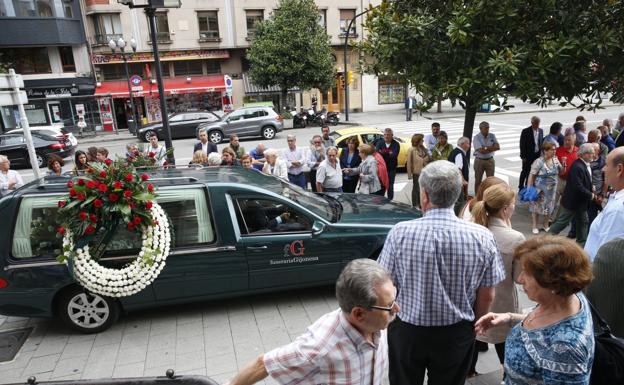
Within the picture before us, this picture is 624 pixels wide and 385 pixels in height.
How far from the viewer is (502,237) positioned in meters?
3.34

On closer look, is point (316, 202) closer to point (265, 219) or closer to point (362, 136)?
point (265, 219)

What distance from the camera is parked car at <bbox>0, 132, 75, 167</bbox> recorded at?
16.0 metres

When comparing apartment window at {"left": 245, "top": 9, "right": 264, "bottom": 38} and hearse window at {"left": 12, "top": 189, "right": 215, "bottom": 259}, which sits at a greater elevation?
apartment window at {"left": 245, "top": 9, "right": 264, "bottom": 38}

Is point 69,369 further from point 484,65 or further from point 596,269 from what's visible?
point 484,65

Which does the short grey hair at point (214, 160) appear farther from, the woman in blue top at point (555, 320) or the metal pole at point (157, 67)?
the woman in blue top at point (555, 320)

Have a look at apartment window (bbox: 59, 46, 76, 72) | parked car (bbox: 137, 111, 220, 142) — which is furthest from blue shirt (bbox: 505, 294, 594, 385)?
apartment window (bbox: 59, 46, 76, 72)

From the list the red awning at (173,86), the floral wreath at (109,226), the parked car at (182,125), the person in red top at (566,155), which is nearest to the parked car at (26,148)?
the parked car at (182,125)

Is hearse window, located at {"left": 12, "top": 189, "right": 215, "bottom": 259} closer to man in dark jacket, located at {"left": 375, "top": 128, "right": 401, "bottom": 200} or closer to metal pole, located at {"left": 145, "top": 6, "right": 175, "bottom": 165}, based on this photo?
metal pole, located at {"left": 145, "top": 6, "right": 175, "bottom": 165}

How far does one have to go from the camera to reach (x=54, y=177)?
534cm

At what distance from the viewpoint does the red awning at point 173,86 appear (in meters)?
28.1

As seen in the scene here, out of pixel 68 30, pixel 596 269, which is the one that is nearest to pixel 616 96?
pixel 596 269

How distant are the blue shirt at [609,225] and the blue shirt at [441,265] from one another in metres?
1.22

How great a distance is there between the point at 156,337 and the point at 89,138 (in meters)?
23.9

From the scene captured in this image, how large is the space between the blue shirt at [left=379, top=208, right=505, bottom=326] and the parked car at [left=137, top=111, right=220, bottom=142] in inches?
789
